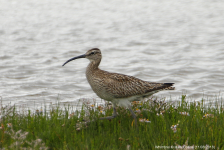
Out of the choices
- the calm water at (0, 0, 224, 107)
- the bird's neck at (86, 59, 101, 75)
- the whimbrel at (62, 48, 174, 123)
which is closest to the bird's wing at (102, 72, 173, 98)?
the whimbrel at (62, 48, 174, 123)

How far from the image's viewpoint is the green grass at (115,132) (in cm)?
584

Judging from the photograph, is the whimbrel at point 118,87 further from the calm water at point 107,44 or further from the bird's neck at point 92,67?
the calm water at point 107,44

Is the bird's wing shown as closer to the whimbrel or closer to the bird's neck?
the whimbrel

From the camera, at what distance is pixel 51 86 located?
12.0 m

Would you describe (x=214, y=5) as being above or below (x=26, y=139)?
above

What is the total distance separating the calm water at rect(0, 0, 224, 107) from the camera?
39.3 ft

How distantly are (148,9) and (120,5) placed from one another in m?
2.13

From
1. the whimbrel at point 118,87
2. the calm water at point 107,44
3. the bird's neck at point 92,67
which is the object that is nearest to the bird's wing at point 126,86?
the whimbrel at point 118,87

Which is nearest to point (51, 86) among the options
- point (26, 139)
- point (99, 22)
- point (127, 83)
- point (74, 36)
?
point (127, 83)

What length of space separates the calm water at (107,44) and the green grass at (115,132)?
1678 mm

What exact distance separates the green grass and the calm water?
1678 mm

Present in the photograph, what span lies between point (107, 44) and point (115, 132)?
11120 mm

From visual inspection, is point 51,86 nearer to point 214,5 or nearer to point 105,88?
point 105,88

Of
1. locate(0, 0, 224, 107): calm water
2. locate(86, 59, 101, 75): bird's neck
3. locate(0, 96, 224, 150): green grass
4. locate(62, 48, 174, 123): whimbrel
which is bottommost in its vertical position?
locate(0, 96, 224, 150): green grass
